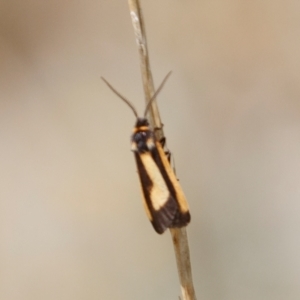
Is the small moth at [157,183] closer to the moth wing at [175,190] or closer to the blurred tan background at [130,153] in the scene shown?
the moth wing at [175,190]

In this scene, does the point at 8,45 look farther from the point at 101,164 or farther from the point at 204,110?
the point at 204,110

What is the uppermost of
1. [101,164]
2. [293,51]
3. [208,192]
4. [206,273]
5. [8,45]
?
[8,45]

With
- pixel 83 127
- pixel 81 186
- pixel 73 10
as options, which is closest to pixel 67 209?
pixel 81 186

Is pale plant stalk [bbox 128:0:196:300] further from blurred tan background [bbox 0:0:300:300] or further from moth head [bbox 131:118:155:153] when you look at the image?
blurred tan background [bbox 0:0:300:300]

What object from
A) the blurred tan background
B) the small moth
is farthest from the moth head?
the blurred tan background

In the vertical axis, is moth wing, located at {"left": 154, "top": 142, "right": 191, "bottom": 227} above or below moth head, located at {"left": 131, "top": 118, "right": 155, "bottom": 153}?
below

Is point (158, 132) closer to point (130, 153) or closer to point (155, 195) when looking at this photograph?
point (155, 195)

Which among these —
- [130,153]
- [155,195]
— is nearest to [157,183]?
[155,195]
